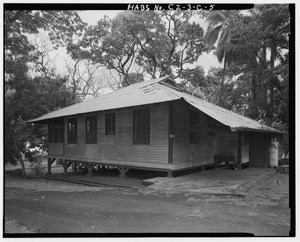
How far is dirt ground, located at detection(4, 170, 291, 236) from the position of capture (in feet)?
16.3

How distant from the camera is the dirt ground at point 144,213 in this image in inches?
196

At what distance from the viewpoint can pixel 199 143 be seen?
13.6m

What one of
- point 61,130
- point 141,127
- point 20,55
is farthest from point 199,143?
point 20,55

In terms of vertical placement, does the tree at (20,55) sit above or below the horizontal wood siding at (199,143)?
above

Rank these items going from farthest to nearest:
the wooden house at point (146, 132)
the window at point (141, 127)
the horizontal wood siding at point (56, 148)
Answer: the horizontal wood siding at point (56, 148) → the window at point (141, 127) → the wooden house at point (146, 132)

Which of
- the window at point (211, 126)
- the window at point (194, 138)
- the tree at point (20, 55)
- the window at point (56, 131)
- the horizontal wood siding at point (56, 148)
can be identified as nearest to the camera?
the tree at point (20, 55)

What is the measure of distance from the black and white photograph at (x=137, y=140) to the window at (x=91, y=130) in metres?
0.05

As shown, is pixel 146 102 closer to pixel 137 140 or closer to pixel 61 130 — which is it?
pixel 137 140

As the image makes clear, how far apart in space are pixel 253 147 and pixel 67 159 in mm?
10102

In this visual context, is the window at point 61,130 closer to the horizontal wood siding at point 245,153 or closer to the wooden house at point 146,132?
the wooden house at point 146,132

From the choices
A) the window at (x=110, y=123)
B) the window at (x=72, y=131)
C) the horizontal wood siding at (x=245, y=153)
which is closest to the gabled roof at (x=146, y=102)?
the window at (x=110, y=123)

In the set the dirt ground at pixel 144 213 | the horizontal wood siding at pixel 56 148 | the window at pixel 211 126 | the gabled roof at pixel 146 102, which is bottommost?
the dirt ground at pixel 144 213

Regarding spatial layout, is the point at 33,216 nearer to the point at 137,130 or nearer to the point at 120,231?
the point at 120,231

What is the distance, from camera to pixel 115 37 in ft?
68.1
